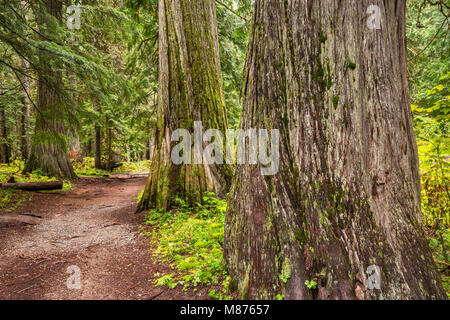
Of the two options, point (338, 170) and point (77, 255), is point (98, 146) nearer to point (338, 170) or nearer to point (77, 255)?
point (77, 255)

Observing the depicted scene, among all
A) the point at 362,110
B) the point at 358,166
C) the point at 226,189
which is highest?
the point at 362,110

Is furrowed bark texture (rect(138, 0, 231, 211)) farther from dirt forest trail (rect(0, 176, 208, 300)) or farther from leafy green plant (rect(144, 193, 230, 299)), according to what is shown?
dirt forest trail (rect(0, 176, 208, 300))

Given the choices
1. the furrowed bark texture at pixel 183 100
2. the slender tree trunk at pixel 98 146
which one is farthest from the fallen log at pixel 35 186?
the slender tree trunk at pixel 98 146

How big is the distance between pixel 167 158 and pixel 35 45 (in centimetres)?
381

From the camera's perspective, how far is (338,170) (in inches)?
80.0

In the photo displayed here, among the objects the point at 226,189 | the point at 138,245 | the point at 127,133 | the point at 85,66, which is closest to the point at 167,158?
the point at 226,189

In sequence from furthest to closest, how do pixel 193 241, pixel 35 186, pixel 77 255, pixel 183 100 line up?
pixel 35 186 → pixel 183 100 → pixel 193 241 → pixel 77 255

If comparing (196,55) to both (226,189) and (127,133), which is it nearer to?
(226,189)

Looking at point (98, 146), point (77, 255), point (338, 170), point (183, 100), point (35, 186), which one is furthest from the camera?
point (98, 146)

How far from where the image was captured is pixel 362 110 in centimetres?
204

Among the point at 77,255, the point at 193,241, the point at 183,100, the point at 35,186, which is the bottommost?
the point at 77,255

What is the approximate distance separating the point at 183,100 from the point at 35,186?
19.3ft

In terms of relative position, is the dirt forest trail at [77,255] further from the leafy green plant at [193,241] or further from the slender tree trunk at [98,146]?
the slender tree trunk at [98,146]

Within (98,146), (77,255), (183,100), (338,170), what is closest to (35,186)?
(77,255)
